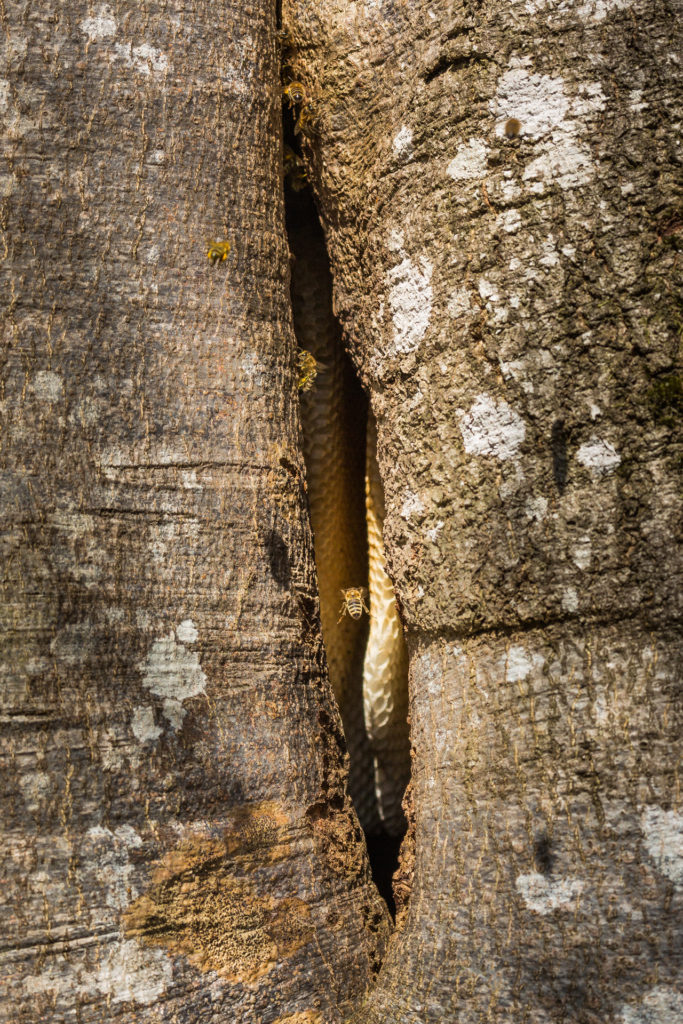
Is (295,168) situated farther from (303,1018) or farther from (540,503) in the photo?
(303,1018)

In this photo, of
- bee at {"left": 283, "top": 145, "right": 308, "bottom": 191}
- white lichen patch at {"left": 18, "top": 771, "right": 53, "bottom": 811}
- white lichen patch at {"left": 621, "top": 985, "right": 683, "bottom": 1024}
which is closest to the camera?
white lichen patch at {"left": 621, "top": 985, "right": 683, "bottom": 1024}

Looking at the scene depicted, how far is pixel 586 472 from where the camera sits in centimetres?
149

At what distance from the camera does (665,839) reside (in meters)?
1.39

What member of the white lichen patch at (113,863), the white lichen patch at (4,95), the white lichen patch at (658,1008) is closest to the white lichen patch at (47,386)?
the white lichen patch at (4,95)

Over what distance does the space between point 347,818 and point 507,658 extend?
48cm

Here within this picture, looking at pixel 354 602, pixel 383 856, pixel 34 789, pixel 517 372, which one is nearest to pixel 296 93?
pixel 517 372

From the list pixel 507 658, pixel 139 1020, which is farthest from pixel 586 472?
pixel 139 1020

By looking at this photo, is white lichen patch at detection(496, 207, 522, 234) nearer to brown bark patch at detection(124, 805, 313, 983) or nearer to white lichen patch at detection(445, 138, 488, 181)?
white lichen patch at detection(445, 138, 488, 181)

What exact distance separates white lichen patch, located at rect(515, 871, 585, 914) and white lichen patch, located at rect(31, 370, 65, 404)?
3.63ft

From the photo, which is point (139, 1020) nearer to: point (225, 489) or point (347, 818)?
point (347, 818)

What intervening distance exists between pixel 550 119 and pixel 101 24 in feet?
2.75

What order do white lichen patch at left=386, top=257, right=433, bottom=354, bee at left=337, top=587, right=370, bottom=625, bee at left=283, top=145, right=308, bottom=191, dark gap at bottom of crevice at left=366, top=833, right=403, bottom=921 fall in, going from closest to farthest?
1. white lichen patch at left=386, top=257, right=433, bottom=354
2. bee at left=283, top=145, right=308, bottom=191
3. bee at left=337, top=587, right=370, bottom=625
4. dark gap at bottom of crevice at left=366, top=833, right=403, bottom=921

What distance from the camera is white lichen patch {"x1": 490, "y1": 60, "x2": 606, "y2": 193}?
1.53 m

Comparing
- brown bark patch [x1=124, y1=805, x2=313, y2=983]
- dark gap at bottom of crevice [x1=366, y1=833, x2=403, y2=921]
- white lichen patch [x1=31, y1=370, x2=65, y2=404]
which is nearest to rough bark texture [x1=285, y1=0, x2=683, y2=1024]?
brown bark patch [x1=124, y1=805, x2=313, y2=983]
